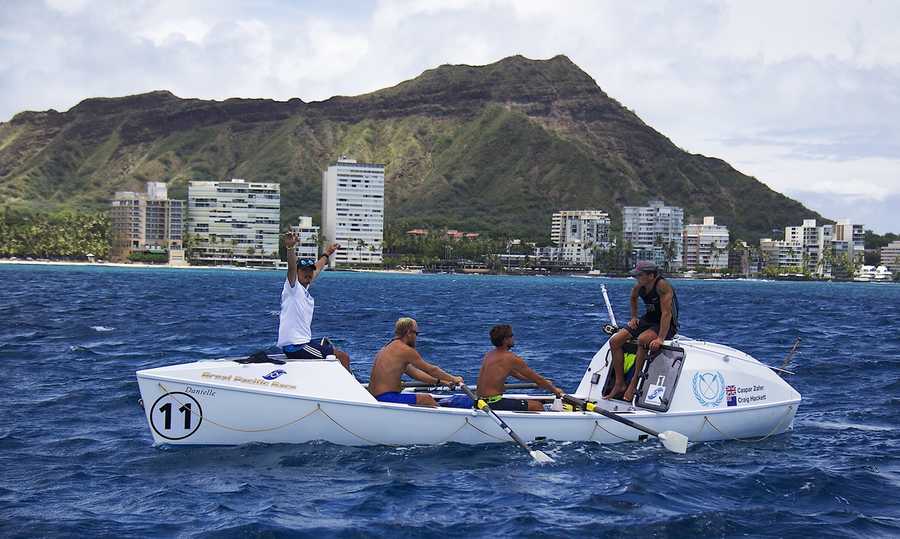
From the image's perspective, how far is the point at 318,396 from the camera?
1423 cm

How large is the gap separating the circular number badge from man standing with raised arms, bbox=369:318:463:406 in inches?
103

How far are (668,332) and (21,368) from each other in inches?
600

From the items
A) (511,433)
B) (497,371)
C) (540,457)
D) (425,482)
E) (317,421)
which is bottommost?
(425,482)

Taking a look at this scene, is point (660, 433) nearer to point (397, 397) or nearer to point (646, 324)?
point (646, 324)

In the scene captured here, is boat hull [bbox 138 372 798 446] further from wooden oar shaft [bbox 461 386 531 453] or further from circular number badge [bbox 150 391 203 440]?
wooden oar shaft [bbox 461 386 531 453]

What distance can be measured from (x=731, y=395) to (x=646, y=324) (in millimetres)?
1772

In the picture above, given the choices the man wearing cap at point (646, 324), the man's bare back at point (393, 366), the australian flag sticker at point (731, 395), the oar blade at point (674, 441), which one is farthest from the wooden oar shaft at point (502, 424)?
the australian flag sticker at point (731, 395)

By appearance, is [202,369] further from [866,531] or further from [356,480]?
[866,531]

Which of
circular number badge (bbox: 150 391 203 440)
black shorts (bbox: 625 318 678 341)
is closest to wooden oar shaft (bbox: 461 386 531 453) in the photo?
black shorts (bbox: 625 318 678 341)

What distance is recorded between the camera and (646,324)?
1631 cm

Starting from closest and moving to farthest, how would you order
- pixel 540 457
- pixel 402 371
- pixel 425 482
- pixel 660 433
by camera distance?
pixel 425 482
pixel 540 457
pixel 402 371
pixel 660 433

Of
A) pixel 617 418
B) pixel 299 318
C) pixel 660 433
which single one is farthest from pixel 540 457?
pixel 299 318

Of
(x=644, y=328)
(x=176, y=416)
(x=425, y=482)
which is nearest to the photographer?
(x=425, y=482)

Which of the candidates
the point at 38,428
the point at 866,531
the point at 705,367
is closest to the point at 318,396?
the point at 38,428
